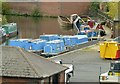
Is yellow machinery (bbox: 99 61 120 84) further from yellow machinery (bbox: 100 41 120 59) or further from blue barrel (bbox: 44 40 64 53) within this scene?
blue barrel (bbox: 44 40 64 53)

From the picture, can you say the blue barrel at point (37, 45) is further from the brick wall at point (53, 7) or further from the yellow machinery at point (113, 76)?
the brick wall at point (53, 7)

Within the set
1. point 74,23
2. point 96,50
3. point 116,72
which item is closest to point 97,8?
point 74,23

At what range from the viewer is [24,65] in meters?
8.10

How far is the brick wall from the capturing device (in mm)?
52000

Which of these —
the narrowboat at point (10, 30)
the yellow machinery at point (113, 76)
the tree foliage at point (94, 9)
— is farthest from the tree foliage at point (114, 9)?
the tree foliage at point (94, 9)

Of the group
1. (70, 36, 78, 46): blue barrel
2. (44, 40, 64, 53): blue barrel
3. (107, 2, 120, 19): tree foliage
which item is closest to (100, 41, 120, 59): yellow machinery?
(44, 40, 64, 53): blue barrel

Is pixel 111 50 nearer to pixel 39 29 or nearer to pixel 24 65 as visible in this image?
pixel 24 65

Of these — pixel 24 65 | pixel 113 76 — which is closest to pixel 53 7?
pixel 113 76

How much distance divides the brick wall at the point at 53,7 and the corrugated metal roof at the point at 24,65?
4318cm

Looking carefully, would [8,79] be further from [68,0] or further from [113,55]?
[68,0]

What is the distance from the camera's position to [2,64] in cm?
824

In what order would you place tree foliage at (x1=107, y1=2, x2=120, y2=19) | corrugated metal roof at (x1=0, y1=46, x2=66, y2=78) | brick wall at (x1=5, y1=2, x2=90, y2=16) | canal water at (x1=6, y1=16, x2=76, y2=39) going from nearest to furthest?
corrugated metal roof at (x1=0, y1=46, x2=66, y2=78) < tree foliage at (x1=107, y1=2, x2=120, y2=19) < canal water at (x1=6, y1=16, x2=76, y2=39) < brick wall at (x1=5, y1=2, x2=90, y2=16)

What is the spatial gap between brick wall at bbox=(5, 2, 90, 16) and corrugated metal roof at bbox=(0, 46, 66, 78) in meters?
43.2

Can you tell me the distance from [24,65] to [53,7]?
45.5 m
